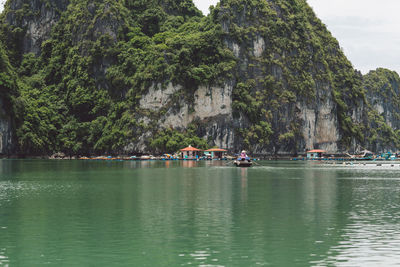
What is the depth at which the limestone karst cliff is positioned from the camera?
5974 inches

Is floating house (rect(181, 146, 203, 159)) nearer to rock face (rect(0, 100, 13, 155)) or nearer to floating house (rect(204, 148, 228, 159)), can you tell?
floating house (rect(204, 148, 228, 159))

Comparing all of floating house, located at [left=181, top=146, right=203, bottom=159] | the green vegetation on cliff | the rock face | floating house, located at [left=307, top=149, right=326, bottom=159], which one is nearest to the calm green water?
floating house, located at [left=181, top=146, right=203, bottom=159]

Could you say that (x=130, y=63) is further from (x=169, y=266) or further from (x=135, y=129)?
(x=169, y=266)

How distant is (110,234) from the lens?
75.2 ft

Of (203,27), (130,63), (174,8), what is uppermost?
(174,8)

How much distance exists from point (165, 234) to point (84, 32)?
158m

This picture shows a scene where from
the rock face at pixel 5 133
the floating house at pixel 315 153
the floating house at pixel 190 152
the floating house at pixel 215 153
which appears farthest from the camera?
the floating house at pixel 315 153

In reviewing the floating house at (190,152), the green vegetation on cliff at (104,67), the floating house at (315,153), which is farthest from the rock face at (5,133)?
the floating house at (315,153)

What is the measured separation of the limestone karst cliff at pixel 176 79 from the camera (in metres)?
152

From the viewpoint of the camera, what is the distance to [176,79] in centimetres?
15175

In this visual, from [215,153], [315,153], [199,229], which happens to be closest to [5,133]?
[215,153]

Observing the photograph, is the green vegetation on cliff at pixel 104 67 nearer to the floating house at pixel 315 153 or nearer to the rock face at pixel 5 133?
the rock face at pixel 5 133

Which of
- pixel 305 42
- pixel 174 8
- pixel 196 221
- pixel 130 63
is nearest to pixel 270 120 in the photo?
pixel 305 42

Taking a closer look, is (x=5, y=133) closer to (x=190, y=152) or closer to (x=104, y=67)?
(x=104, y=67)
